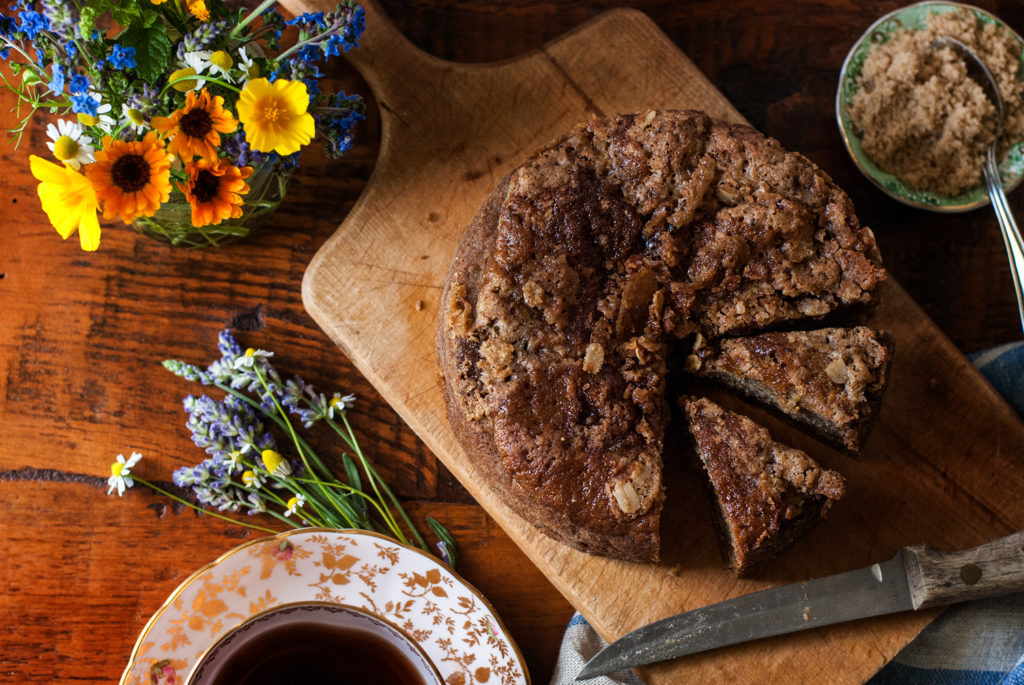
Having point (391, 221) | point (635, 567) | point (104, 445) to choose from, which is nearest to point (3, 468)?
point (104, 445)

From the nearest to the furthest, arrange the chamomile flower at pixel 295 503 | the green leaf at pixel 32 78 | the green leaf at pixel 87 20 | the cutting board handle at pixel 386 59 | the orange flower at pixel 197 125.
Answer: the green leaf at pixel 87 20 < the green leaf at pixel 32 78 < the orange flower at pixel 197 125 < the chamomile flower at pixel 295 503 < the cutting board handle at pixel 386 59

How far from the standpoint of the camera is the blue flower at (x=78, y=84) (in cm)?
239

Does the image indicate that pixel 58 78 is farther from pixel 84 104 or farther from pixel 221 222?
pixel 221 222

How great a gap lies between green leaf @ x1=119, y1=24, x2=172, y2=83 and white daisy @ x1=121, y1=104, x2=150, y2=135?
114mm

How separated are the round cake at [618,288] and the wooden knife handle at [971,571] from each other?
96 cm

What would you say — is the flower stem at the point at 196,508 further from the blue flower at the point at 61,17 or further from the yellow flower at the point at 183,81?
the blue flower at the point at 61,17

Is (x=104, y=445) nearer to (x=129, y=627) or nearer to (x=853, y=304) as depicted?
(x=129, y=627)

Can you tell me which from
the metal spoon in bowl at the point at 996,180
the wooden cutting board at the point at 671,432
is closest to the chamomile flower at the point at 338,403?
the wooden cutting board at the point at 671,432

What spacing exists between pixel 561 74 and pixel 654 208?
0.88m

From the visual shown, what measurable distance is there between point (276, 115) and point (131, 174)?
18.8 inches

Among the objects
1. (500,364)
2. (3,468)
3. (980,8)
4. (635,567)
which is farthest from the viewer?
(980,8)

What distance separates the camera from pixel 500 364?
105 inches

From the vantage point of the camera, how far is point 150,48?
247cm

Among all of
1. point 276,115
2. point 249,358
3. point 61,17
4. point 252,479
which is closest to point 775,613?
point 252,479
